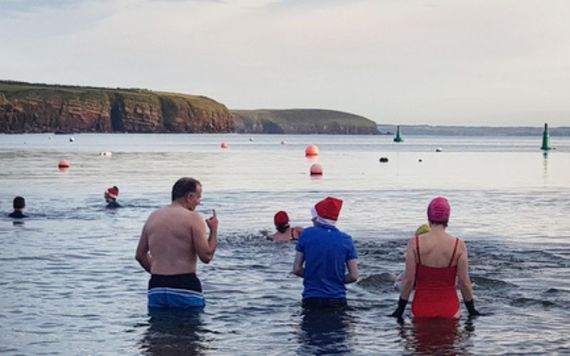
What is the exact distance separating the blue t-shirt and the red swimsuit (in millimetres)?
1206

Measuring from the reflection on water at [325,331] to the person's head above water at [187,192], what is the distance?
2.44m

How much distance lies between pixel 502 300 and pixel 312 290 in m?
4.46

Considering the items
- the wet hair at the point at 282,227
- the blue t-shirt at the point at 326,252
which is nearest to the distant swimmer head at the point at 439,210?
the blue t-shirt at the point at 326,252

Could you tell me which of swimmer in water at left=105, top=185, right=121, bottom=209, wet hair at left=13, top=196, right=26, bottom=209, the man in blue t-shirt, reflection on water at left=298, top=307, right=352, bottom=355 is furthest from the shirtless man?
swimmer in water at left=105, top=185, right=121, bottom=209

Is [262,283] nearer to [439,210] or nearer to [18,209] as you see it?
[439,210]

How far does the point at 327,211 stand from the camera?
12742 mm

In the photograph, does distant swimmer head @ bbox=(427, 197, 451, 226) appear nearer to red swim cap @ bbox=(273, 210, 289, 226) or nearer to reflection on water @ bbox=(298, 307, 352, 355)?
reflection on water @ bbox=(298, 307, 352, 355)

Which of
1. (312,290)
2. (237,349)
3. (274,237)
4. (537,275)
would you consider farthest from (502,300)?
(274,237)

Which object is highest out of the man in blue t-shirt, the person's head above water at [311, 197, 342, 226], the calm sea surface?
the person's head above water at [311, 197, 342, 226]

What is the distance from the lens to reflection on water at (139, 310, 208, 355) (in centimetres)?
1230

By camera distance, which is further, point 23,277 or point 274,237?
point 274,237

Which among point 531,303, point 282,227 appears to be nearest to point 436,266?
point 531,303

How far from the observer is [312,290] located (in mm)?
13555

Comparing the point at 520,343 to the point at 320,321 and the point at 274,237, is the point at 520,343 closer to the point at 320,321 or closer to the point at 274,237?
the point at 320,321
